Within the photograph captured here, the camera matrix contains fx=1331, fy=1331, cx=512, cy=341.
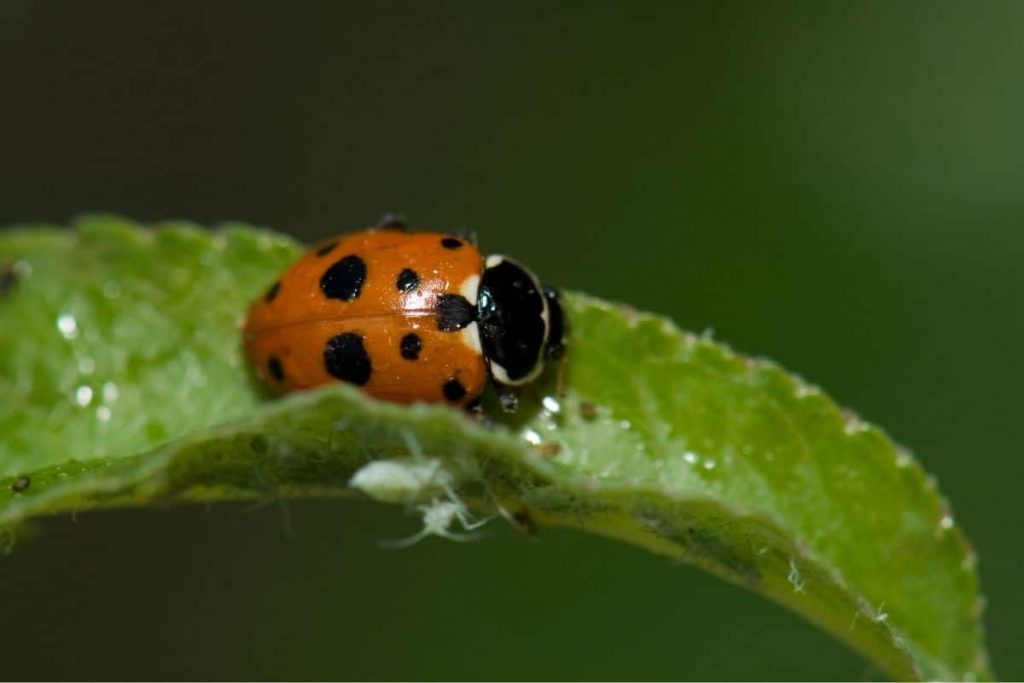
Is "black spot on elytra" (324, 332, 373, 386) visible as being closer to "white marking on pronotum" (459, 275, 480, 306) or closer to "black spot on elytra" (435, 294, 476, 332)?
"black spot on elytra" (435, 294, 476, 332)

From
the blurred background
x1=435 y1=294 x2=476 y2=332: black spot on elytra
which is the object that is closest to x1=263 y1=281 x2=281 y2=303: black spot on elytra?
x1=435 y1=294 x2=476 y2=332: black spot on elytra

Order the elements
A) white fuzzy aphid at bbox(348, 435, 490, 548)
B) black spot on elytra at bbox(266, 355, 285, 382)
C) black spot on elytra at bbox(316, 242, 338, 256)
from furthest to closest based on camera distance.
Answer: black spot on elytra at bbox(316, 242, 338, 256) → black spot on elytra at bbox(266, 355, 285, 382) → white fuzzy aphid at bbox(348, 435, 490, 548)

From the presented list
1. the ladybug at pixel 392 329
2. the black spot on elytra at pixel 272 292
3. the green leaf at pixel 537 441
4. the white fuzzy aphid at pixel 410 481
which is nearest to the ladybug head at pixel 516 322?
the ladybug at pixel 392 329

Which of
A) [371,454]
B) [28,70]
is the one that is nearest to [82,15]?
[28,70]

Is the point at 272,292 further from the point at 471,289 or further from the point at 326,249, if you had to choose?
the point at 471,289

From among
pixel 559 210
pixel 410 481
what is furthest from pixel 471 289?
pixel 559 210

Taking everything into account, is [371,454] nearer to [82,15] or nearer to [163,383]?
[163,383]
